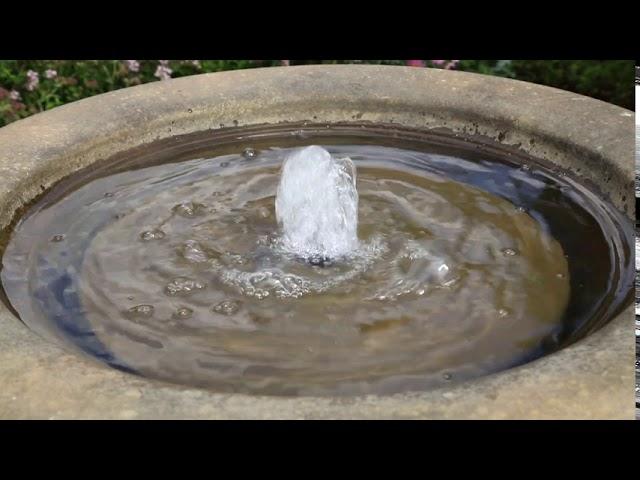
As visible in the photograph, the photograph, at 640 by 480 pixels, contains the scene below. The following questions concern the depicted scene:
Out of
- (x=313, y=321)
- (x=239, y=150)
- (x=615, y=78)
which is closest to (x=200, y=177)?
(x=239, y=150)

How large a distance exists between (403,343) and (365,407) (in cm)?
38

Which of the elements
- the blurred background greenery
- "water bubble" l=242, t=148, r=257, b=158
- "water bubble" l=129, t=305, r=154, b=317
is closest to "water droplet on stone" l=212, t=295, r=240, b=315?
"water bubble" l=129, t=305, r=154, b=317

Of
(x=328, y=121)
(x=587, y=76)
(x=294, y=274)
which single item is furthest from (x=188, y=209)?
(x=587, y=76)

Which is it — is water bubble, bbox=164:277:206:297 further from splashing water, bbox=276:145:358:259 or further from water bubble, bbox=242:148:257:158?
water bubble, bbox=242:148:257:158

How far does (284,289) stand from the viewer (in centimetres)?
199

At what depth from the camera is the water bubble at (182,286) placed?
1.98 meters

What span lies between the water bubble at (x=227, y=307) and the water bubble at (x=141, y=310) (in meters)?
0.14

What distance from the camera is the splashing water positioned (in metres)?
2.24

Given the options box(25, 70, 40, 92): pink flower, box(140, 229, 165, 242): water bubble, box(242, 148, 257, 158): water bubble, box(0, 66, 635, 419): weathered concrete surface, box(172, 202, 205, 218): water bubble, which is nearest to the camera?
box(0, 66, 635, 419): weathered concrete surface

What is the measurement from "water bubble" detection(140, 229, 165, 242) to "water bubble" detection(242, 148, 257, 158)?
0.55m

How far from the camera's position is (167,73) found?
4.36 m

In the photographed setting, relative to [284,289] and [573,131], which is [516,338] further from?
[573,131]

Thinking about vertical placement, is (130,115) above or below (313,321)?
above

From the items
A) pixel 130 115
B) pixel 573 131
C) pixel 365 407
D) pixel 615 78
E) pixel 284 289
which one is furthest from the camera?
pixel 615 78
